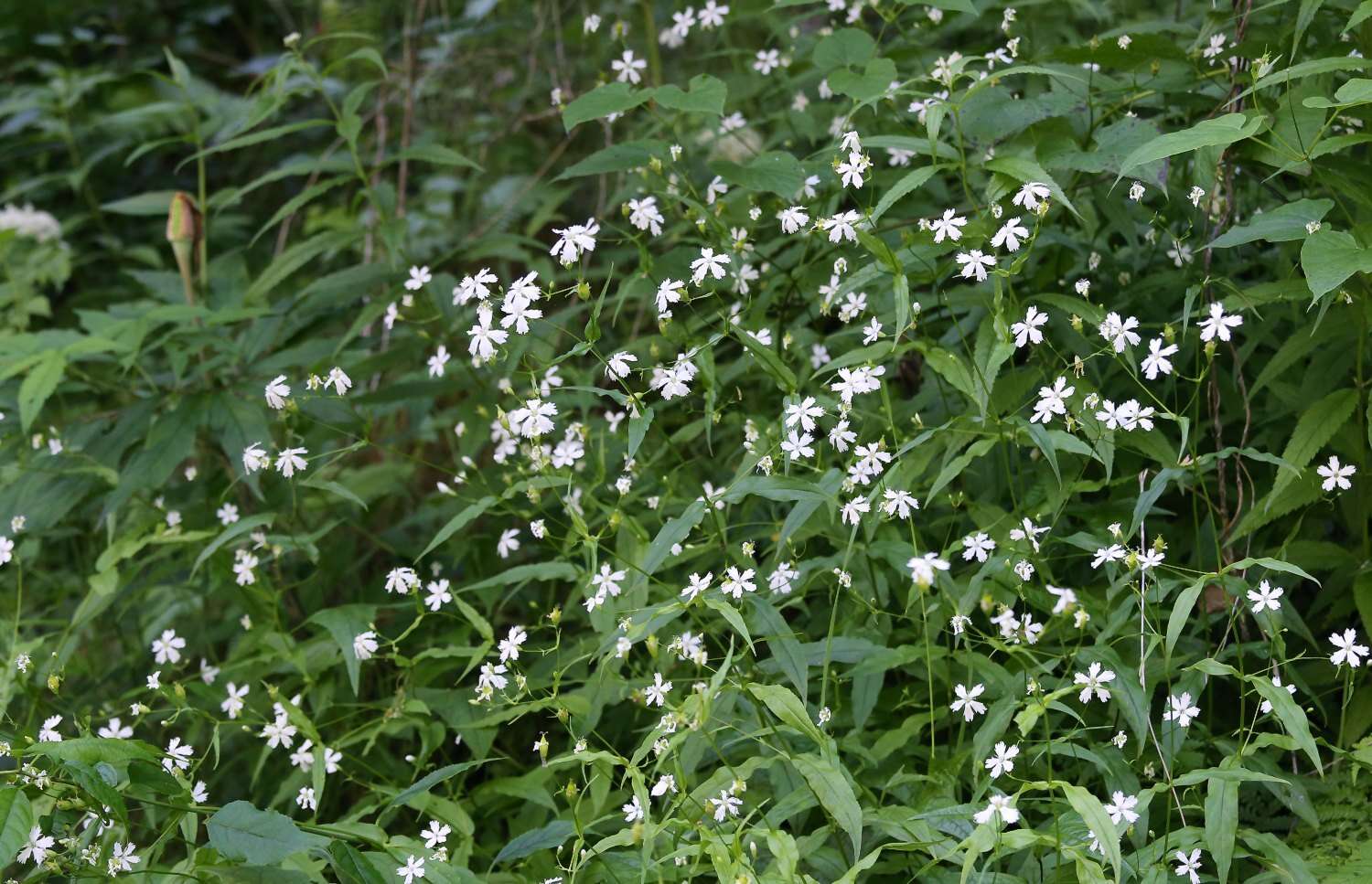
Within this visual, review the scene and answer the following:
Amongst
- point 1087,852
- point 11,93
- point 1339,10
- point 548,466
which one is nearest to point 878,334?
point 548,466

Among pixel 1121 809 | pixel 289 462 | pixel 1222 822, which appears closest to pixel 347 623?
pixel 289 462

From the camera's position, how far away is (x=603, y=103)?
7.61 ft

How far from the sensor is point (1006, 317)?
2.08 m

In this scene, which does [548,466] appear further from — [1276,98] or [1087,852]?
[1276,98]

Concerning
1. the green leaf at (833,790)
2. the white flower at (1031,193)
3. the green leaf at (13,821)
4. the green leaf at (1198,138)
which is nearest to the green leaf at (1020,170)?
the white flower at (1031,193)

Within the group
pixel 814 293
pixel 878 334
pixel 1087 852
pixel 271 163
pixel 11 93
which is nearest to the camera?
pixel 1087 852

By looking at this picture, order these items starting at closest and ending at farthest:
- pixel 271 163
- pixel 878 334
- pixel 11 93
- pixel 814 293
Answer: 1. pixel 878 334
2. pixel 814 293
3. pixel 11 93
4. pixel 271 163

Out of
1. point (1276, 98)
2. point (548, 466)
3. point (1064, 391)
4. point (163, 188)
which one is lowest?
point (163, 188)

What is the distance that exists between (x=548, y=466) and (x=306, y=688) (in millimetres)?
673

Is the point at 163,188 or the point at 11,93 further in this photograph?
the point at 163,188

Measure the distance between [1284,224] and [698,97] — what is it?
1043 mm

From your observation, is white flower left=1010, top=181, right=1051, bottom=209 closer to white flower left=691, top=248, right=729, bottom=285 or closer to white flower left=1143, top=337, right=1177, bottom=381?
white flower left=1143, top=337, right=1177, bottom=381

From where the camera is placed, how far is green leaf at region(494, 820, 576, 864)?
176cm

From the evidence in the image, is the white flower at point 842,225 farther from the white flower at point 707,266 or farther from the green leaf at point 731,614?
the green leaf at point 731,614
